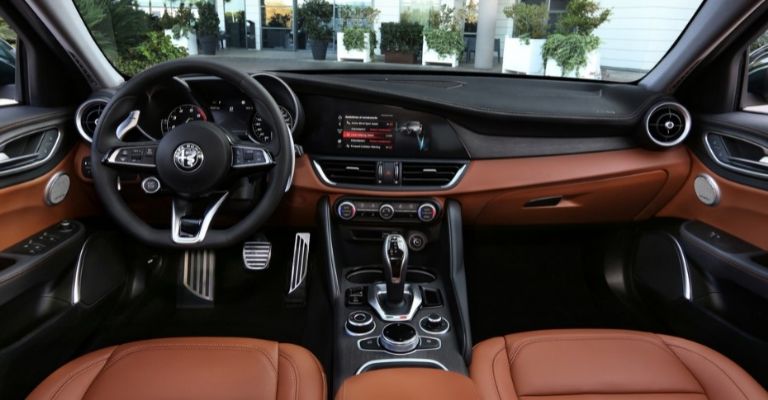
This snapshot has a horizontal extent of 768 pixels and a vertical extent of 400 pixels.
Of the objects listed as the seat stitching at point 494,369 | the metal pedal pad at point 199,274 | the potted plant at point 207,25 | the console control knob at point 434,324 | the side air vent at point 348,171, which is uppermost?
the potted plant at point 207,25

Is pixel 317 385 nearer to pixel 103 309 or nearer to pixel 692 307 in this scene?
pixel 103 309

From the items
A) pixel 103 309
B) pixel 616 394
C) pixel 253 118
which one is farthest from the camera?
pixel 103 309

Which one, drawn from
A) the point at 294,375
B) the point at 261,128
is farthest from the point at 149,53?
the point at 294,375

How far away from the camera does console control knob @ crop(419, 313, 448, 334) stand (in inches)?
75.7

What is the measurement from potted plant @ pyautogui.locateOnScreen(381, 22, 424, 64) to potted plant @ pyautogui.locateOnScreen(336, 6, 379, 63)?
0.15ft

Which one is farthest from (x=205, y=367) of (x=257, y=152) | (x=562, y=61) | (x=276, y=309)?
(x=562, y=61)

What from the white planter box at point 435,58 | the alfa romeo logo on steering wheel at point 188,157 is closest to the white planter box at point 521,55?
the white planter box at point 435,58

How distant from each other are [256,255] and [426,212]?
0.75 meters

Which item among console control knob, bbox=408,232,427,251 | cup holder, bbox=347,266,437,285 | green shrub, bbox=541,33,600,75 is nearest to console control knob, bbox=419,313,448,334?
cup holder, bbox=347,266,437,285

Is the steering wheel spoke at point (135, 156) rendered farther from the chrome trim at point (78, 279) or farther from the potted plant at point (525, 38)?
the potted plant at point (525, 38)

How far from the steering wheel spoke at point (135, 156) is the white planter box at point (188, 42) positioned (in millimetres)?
468

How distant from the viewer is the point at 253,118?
78.7 inches

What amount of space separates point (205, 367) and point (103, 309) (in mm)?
943

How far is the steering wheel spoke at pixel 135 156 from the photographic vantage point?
1.62 m
